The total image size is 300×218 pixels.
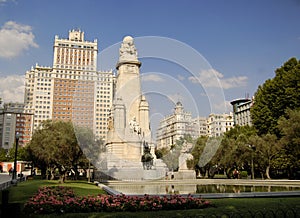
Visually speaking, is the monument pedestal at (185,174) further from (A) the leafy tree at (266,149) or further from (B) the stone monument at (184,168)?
(A) the leafy tree at (266,149)

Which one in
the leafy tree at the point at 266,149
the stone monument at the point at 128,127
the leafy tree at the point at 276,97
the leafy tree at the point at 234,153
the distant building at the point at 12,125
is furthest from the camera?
the distant building at the point at 12,125

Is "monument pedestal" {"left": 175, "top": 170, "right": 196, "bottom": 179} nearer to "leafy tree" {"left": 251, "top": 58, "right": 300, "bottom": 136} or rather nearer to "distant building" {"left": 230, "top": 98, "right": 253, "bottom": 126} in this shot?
"leafy tree" {"left": 251, "top": 58, "right": 300, "bottom": 136}

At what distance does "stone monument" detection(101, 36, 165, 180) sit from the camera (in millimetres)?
34875

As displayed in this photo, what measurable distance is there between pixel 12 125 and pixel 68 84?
28.9 meters

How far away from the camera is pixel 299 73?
3719cm

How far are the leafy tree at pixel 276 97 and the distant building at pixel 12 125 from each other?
341 feet

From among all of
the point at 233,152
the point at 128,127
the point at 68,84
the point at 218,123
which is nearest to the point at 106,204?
the point at 128,127

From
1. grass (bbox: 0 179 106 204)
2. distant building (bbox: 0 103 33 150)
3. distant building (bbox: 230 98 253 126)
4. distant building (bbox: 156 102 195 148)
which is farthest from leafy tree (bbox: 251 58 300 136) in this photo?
distant building (bbox: 0 103 33 150)

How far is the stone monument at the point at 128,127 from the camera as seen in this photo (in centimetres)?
3488

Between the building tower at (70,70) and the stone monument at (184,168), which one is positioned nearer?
the stone monument at (184,168)

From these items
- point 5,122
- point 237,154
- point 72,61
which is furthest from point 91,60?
point 237,154

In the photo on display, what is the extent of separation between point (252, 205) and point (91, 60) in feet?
410

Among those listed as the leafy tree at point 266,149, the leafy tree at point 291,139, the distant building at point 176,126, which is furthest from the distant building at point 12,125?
the leafy tree at point 291,139

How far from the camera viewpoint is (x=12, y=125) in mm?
122312
